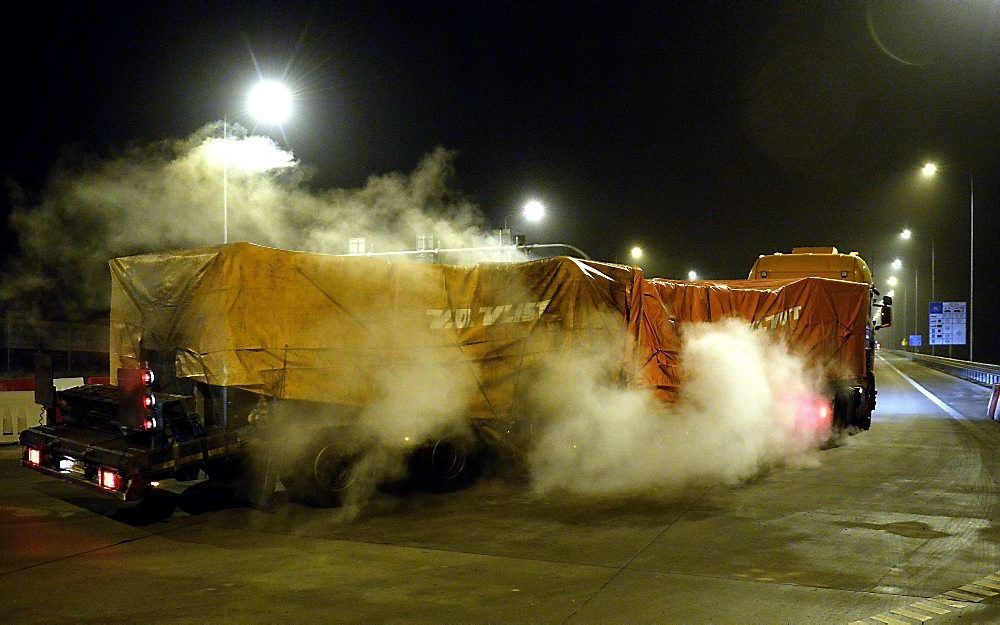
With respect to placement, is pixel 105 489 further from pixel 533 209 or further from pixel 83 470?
pixel 533 209

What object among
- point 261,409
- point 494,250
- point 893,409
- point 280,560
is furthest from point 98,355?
point 893,409

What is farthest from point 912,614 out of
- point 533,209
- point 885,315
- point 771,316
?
point 533,209

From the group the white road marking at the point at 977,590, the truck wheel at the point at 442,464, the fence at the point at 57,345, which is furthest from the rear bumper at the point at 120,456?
the fence at the point at 57,345

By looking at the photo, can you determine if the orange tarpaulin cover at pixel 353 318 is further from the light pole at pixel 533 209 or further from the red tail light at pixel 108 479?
the light pole at pixel 533 209

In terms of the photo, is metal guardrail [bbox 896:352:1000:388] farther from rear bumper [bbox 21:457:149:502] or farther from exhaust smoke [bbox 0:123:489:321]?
rear bumper [bbox 21:457:149:502]

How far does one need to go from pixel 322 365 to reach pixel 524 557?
120 inches

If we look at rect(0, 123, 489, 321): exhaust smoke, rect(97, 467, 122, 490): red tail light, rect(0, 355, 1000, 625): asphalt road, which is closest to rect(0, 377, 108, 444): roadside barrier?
rect(0, 123, 489, 321): exhaust smoke

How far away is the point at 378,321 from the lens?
869 centimetres

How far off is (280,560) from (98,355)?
19340 millimetres

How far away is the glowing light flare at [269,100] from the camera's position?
13109 millimetres

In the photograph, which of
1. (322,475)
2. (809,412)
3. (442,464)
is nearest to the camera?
(322,475)

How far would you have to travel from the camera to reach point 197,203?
15477 millimetres

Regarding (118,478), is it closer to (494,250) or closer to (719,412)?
(719,412)

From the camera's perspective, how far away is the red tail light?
22.7 feet
